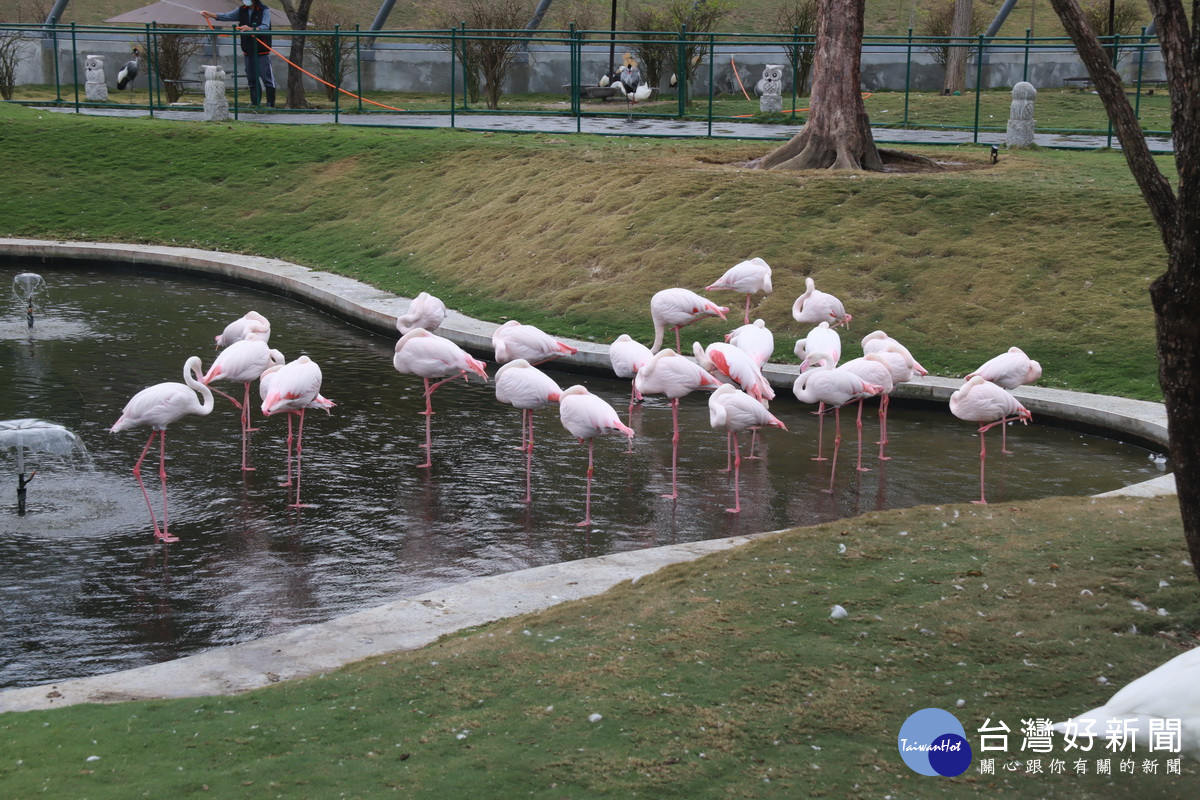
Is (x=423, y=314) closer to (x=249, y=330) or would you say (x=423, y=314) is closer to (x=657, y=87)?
(x=249, y=330)

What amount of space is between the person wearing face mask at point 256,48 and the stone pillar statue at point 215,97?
206cm

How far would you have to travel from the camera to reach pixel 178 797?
4625 mm

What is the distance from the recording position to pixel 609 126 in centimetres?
2962

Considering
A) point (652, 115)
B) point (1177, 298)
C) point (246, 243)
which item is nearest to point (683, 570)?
point (1177, 298)

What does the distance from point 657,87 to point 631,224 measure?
21.3 metres

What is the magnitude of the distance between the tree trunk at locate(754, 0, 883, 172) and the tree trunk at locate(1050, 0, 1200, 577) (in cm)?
1509

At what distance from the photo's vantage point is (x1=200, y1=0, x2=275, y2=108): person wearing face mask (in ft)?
105

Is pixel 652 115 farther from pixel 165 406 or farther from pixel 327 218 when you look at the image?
pixel 165 406

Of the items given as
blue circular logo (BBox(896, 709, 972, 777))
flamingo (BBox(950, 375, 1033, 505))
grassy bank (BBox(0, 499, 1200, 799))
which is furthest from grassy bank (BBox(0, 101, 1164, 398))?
blue circular logo (BBox(896, 709, 972, 777))

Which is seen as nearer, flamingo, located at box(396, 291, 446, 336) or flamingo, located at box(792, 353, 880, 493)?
flamingo, located at box(792, 353, 880, 493)

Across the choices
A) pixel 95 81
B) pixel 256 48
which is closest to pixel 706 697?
pixel 256 48

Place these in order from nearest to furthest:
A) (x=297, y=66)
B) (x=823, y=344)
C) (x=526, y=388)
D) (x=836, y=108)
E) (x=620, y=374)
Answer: (x=526, y=388), (x=823, y=344), (x=620, y=374), (x=836, y=108), (x=297, y=66)

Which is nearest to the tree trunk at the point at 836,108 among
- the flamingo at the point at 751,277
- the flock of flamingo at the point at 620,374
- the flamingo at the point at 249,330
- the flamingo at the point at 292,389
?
the flamingo at the point at 751,277

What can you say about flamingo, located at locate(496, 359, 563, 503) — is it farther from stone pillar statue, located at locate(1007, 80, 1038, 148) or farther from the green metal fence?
stone pillar statue, located at locate(1007, 80, 1038, 148)
